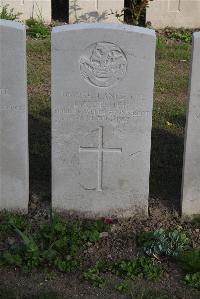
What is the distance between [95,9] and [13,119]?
224 inches

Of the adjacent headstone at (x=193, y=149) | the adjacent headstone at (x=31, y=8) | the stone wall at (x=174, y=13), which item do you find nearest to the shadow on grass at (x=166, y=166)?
the adjacent headstone at (x=193, y=149)

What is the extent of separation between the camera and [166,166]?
20.0 ft

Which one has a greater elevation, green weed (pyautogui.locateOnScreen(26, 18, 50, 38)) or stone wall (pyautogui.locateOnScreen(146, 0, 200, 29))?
stone wall (pyautogui.locateOnScreen(146, 0, 200, 29))

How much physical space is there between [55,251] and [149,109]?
50.2 inches

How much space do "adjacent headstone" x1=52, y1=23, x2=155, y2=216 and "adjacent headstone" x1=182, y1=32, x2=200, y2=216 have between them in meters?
0.30

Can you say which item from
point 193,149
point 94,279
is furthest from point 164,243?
point 193,149

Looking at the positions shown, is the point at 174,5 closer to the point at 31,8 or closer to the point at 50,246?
the point at 31,8

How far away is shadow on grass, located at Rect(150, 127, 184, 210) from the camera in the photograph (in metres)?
5.60

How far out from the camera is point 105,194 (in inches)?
203

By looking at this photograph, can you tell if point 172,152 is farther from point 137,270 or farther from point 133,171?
point 137,270

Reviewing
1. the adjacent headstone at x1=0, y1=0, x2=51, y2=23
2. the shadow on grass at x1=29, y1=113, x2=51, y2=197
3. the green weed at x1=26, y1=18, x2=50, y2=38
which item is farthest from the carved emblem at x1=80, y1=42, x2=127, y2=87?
the adjacent headstone at x1=0, y1=0, x2=51, y2=23

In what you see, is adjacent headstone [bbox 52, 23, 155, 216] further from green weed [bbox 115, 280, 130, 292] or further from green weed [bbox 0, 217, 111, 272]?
green weed [bbox 115, 280, 130, 292]

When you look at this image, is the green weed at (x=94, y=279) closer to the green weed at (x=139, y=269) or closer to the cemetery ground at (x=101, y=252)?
the cemetery ground at (x=101, y=252)

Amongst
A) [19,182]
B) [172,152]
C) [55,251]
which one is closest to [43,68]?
[172,152]
